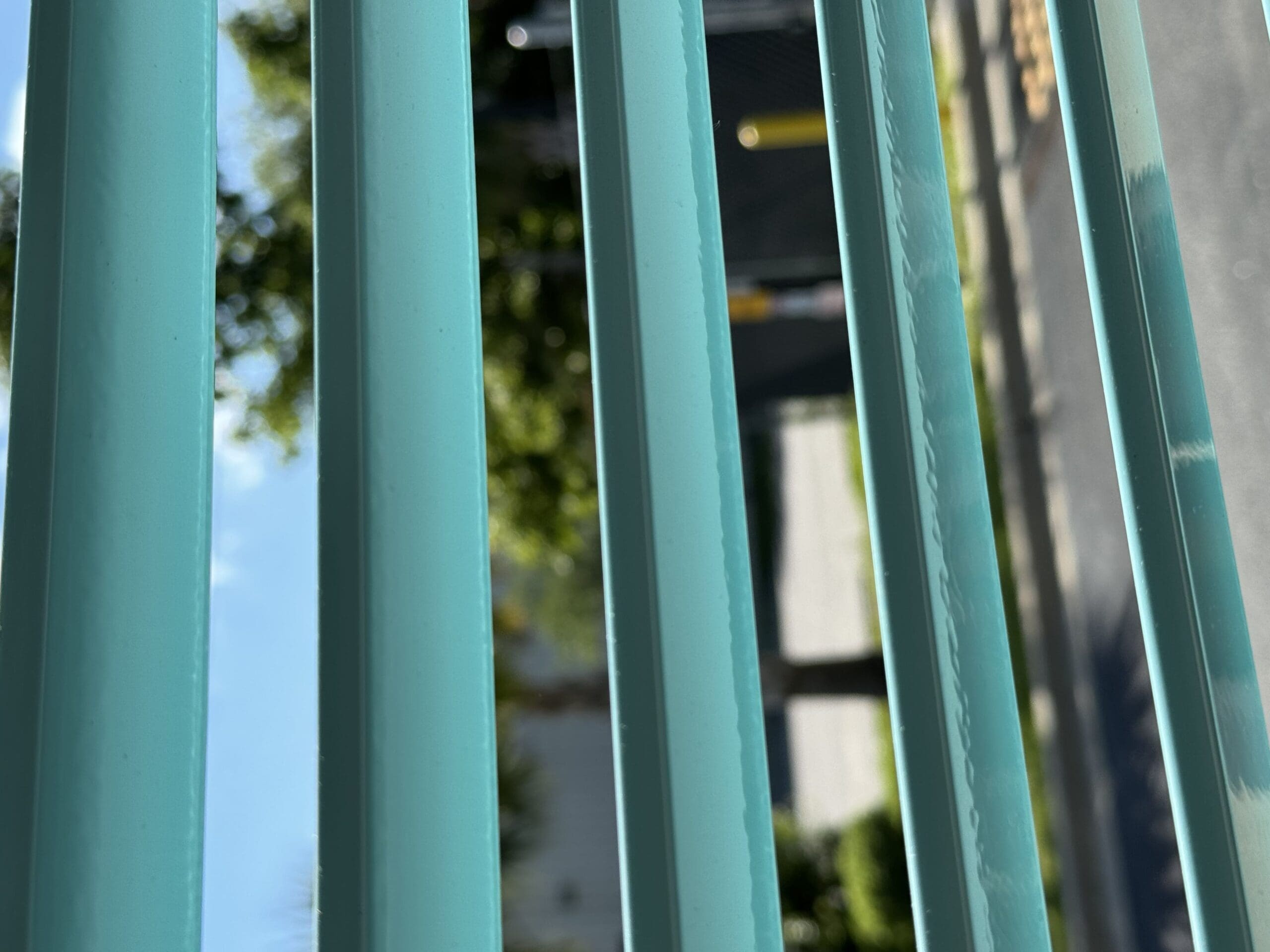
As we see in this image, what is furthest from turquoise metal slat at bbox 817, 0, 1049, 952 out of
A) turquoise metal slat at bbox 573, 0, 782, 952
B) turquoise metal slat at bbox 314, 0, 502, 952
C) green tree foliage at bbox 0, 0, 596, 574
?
green tree foliage at bbox 0, 0, 596, 574

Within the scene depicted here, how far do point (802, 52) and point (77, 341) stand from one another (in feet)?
12.5

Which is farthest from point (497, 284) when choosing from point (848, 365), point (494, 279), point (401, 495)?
point (401, 495)

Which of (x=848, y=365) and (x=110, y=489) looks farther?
(x=848, y=365)

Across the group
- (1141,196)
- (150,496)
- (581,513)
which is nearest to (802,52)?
(1141,196)

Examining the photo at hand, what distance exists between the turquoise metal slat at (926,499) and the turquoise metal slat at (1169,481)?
0.09m

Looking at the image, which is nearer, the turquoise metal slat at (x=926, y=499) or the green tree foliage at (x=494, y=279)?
the turquoise metal slat at (x=926, y=499)

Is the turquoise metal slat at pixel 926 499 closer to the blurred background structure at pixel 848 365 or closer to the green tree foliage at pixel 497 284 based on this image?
the blurred background structure at pixel 848 365

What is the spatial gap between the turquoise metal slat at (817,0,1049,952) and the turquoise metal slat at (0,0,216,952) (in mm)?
388

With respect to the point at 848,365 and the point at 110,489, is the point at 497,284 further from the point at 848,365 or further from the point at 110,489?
the point at 110,489

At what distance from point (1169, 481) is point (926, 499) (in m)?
0.15

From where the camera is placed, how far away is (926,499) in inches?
27.8

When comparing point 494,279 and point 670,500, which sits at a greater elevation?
point 494,279

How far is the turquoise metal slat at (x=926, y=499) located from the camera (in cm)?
66

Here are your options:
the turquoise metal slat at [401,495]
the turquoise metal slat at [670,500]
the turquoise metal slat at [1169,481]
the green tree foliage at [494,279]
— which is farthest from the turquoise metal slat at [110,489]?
the green tree foliage at [494,279]
